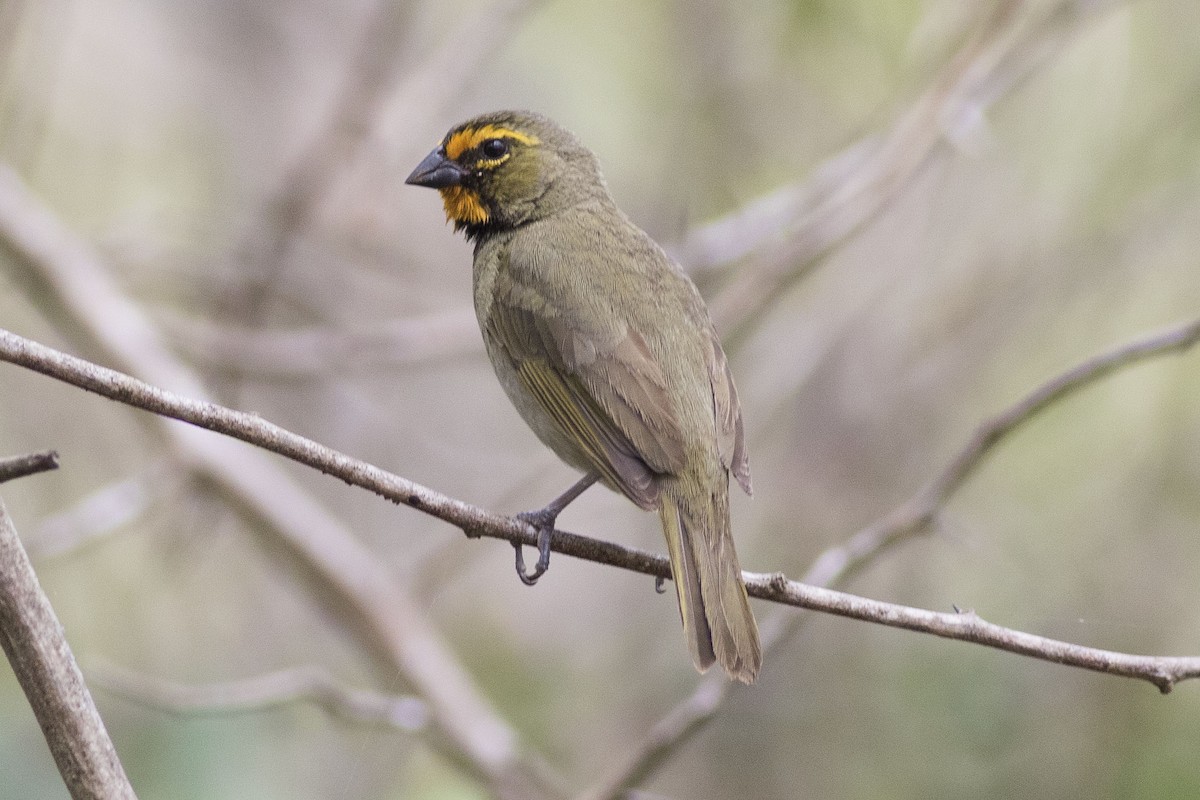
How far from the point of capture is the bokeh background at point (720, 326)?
5094 millimetres

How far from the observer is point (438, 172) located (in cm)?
402

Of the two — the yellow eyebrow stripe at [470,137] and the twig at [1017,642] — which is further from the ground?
the yellow eyebrow stripe at [470,137]

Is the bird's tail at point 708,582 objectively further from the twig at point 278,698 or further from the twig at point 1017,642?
the twig at point 278,698

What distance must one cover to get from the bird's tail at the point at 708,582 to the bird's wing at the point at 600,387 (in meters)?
0.07

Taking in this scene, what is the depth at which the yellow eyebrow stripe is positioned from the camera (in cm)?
406

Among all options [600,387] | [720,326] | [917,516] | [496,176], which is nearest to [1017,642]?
[917,516]

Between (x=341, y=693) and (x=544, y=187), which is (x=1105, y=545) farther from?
(x=341, y=693)

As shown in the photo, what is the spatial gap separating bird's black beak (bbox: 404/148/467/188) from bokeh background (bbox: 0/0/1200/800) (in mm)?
1377

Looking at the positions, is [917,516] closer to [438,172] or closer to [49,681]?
[438,172]

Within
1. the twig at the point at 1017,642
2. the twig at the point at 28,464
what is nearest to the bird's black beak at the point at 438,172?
the twig at the point at 1017,642

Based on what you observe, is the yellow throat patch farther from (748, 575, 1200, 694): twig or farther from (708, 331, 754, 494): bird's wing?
(748, 575, 1200, 694): twig

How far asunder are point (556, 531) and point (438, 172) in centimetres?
151

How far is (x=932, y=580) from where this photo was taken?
18.7 feet

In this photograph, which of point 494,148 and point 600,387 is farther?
point 494,148
